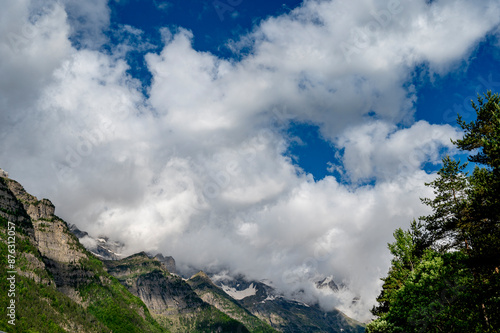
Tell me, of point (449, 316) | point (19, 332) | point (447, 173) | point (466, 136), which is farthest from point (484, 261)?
point (19, 332)

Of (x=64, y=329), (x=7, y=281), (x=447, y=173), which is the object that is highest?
(x=7, y=281)

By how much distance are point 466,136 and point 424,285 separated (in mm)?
18255

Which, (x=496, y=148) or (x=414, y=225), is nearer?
(x=496, y=148)

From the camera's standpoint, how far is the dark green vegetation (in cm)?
2530

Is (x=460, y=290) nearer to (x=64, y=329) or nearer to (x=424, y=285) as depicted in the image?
(x=424, y=285)

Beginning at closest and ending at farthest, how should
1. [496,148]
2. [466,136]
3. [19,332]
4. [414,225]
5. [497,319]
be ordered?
[496,148] → [497,319] → [466,136] → [414,225] → [19,332]

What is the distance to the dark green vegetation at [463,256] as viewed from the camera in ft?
83.0

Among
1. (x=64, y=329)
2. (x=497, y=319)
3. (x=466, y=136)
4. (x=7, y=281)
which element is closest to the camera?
(x=497, y=319)

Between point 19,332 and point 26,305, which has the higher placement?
point 26,305

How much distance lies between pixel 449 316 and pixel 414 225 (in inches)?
644

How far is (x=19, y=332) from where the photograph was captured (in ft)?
488

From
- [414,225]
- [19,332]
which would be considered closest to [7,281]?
[19,332]

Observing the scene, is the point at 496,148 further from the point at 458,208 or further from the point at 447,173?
the point at 447,173

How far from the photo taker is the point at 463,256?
34.3 metres
